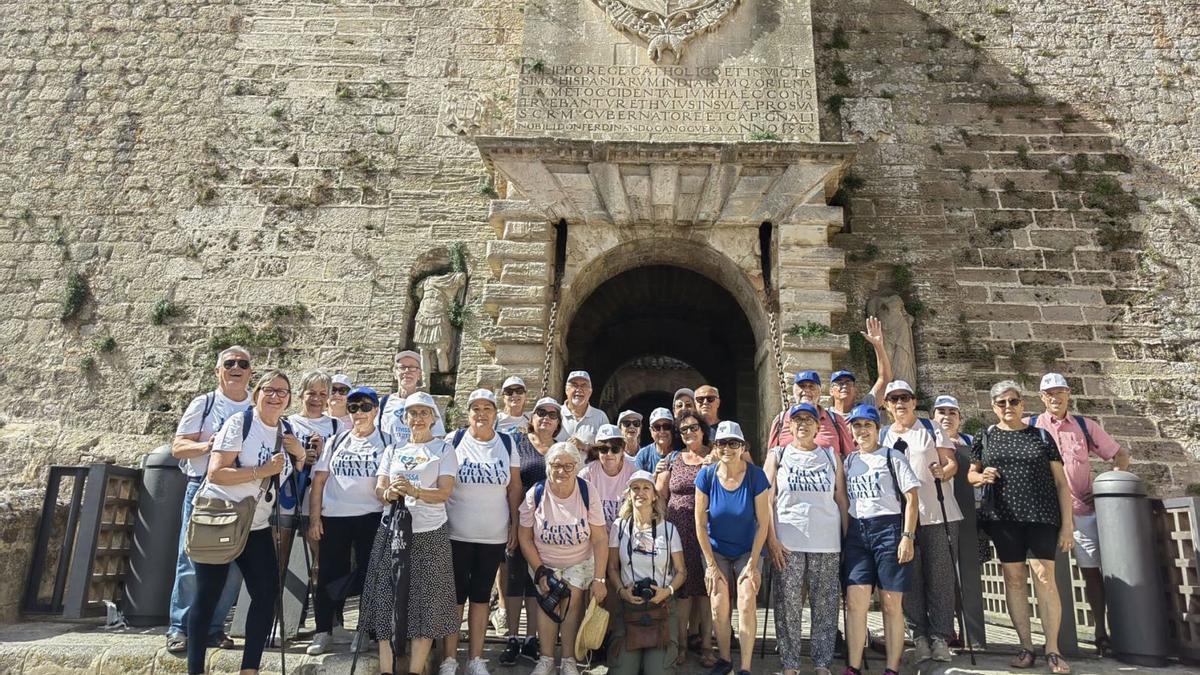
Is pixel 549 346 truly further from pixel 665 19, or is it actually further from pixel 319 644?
pixel 665 19

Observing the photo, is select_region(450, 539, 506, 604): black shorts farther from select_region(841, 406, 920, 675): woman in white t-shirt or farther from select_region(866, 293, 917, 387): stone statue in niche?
select_region(866, 293, 917, 387): stone statue in niche

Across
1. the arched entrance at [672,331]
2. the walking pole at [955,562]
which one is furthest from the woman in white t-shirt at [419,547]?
the arched entrance at [672,331]

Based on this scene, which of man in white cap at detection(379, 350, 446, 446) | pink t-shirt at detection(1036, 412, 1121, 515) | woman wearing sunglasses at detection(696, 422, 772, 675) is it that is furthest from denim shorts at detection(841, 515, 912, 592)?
man in white cap at detection(379, 350, 446, 446)

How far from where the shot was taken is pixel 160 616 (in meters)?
5.51

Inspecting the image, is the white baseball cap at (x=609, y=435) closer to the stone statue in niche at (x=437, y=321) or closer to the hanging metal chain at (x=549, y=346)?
the hanging metal chain at (x=549, y=346)

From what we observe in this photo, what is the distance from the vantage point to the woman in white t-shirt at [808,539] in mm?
4668

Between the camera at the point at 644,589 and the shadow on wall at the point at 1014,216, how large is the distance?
17.8 ft

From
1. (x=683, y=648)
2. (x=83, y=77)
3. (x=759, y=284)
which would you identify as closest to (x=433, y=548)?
(x=683, y=648)

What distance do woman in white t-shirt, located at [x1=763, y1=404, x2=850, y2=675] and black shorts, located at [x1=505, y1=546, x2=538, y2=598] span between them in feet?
5.27

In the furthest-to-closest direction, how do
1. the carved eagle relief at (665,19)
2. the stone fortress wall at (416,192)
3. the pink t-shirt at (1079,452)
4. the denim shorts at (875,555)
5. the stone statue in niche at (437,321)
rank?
the stone fortress wall at (416,192)
the stone statue in niche at (437,321)
the carved eagle relief at (665,19)
the pink t-shirt at (1079,452)
the denim shorts at (875,555)

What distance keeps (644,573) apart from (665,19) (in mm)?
6798

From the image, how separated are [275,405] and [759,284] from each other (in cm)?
529

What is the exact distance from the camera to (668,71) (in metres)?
8.98

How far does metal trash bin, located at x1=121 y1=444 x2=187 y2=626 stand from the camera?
5.51m
